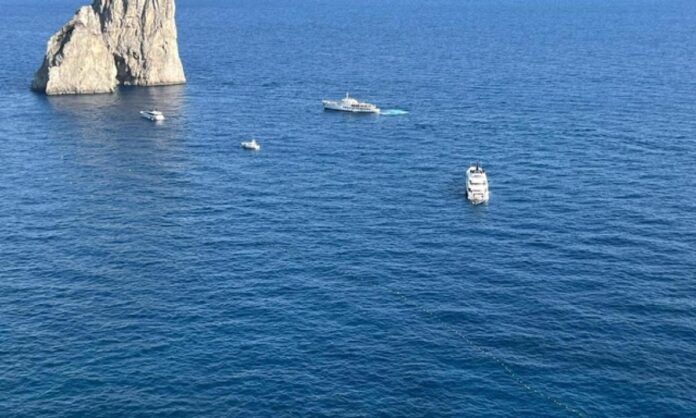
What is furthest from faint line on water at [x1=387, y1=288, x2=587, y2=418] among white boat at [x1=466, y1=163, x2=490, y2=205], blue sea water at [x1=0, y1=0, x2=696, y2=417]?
white boat at [x1=466, y1=163, x2=490, y2=205]

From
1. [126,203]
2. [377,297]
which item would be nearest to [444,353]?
[377,297]

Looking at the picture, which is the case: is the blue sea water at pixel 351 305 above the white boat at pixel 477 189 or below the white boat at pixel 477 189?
below

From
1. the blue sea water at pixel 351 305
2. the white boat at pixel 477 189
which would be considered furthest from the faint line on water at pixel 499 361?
the white boat at pixel 477 189

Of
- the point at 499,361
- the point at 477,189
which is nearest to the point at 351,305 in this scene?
the point at 499,361

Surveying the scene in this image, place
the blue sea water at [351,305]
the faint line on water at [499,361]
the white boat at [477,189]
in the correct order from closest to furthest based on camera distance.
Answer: the faint line on water at [499,361] → the blue sea water at [351,305] → the white boat at [477,189]

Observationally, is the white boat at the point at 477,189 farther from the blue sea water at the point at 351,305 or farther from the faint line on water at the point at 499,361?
the faint line on water at the point at 499,361

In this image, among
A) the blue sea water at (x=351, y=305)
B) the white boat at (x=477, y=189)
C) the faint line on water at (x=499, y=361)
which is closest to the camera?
the faint line on water at (x=499, y=361)

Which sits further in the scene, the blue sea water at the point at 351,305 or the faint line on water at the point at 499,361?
the blue sea water at the point at 351,305

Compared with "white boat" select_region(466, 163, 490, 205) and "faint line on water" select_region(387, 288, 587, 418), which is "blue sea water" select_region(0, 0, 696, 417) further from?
"white boat" select_region(466, 163, 490, 205)

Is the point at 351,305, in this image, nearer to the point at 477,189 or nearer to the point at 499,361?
the point at 499,361
